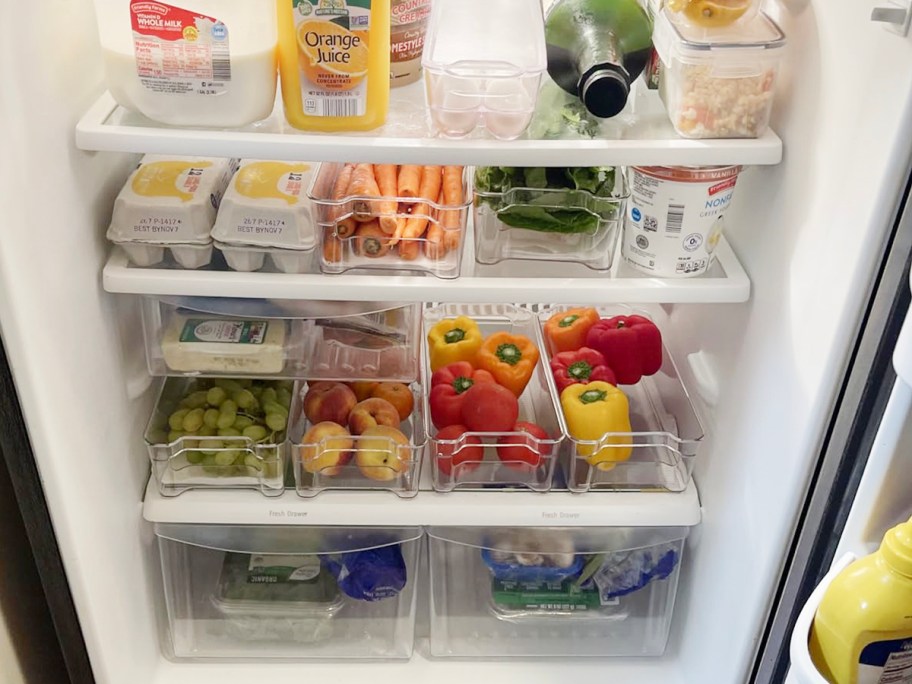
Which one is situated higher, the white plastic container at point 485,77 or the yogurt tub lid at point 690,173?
the white plastic container at point 485,77

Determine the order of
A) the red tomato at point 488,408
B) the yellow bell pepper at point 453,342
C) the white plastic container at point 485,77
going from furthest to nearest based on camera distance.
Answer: the yellow bell pepper at point 453,342 → the red tomato at point 488,408 → the white plastic container at point 485,77

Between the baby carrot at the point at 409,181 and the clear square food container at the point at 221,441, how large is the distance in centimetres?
35

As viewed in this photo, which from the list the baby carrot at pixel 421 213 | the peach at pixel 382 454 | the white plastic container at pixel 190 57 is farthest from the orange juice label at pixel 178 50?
the peach at pixel 382 454

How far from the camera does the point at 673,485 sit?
1.31 m

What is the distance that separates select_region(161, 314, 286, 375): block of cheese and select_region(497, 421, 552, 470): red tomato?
0.31 meters

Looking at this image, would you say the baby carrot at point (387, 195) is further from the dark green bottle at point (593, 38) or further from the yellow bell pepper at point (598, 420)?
the yellow bell pepper at point (598, 420)

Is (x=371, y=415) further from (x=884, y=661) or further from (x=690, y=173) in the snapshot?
(x=884, y=661)

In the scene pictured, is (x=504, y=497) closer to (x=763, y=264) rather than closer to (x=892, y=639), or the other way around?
(x=763, y=264)

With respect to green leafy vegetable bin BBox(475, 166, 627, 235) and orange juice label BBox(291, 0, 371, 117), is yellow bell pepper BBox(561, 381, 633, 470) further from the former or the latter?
orange juice label BBox(291, 0, 371, 117)

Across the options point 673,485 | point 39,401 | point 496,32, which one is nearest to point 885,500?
point 673,485

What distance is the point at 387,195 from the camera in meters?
1.12

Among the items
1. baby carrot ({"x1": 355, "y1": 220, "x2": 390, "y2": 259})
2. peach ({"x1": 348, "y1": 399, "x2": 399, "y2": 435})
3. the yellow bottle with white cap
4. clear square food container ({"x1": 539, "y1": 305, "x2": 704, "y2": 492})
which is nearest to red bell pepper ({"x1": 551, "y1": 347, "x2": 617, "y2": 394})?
clear square food container ({"x1": 539, "y1": 305, "x2": 704, "y2": 492})

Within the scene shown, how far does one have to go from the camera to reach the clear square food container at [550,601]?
4.58 ft

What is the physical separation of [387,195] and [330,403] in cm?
32
